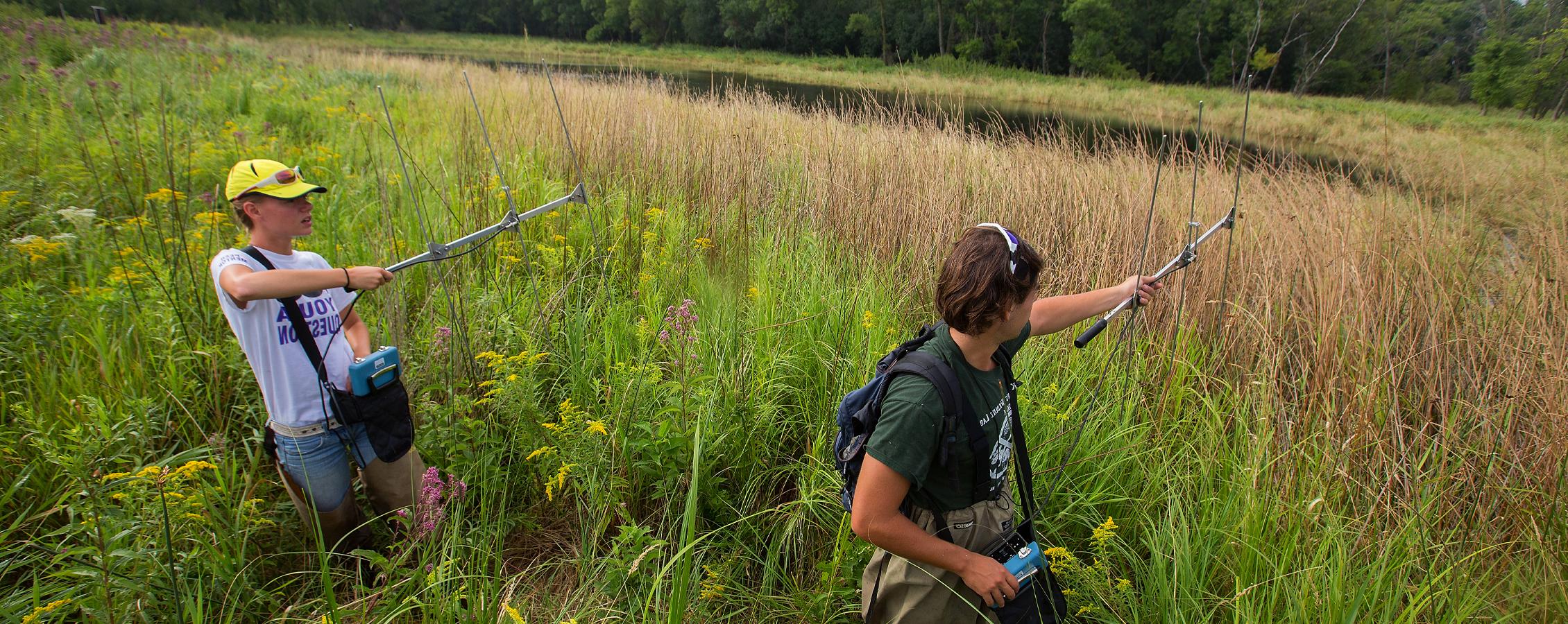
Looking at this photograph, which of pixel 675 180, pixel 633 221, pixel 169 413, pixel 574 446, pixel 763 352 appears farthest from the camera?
pixel 675 180

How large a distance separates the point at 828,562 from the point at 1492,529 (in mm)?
2336

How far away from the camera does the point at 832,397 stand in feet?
9.61

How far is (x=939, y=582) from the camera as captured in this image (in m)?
1.56

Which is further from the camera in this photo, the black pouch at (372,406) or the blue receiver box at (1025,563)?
the black pouch at (372,406)

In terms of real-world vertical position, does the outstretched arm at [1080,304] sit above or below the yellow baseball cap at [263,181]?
below

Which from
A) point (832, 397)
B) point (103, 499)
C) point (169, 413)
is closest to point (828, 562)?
point (832, 397)

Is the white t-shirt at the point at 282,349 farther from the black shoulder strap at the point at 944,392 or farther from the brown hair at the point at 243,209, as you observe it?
the black shoulder strap at the point at 944,392

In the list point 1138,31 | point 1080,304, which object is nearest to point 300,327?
point 1080,304

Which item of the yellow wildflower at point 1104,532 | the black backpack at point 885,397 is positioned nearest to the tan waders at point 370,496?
the black backpack at point 885,397

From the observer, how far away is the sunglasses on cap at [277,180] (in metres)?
2.05

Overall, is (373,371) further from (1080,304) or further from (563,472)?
(1080,304)

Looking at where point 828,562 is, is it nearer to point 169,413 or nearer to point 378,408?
point 378,408

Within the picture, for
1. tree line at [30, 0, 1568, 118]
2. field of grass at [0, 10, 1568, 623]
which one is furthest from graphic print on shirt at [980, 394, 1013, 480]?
tree line at [30, 0, 1568, 118]

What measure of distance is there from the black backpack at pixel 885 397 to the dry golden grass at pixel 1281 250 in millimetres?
1820
